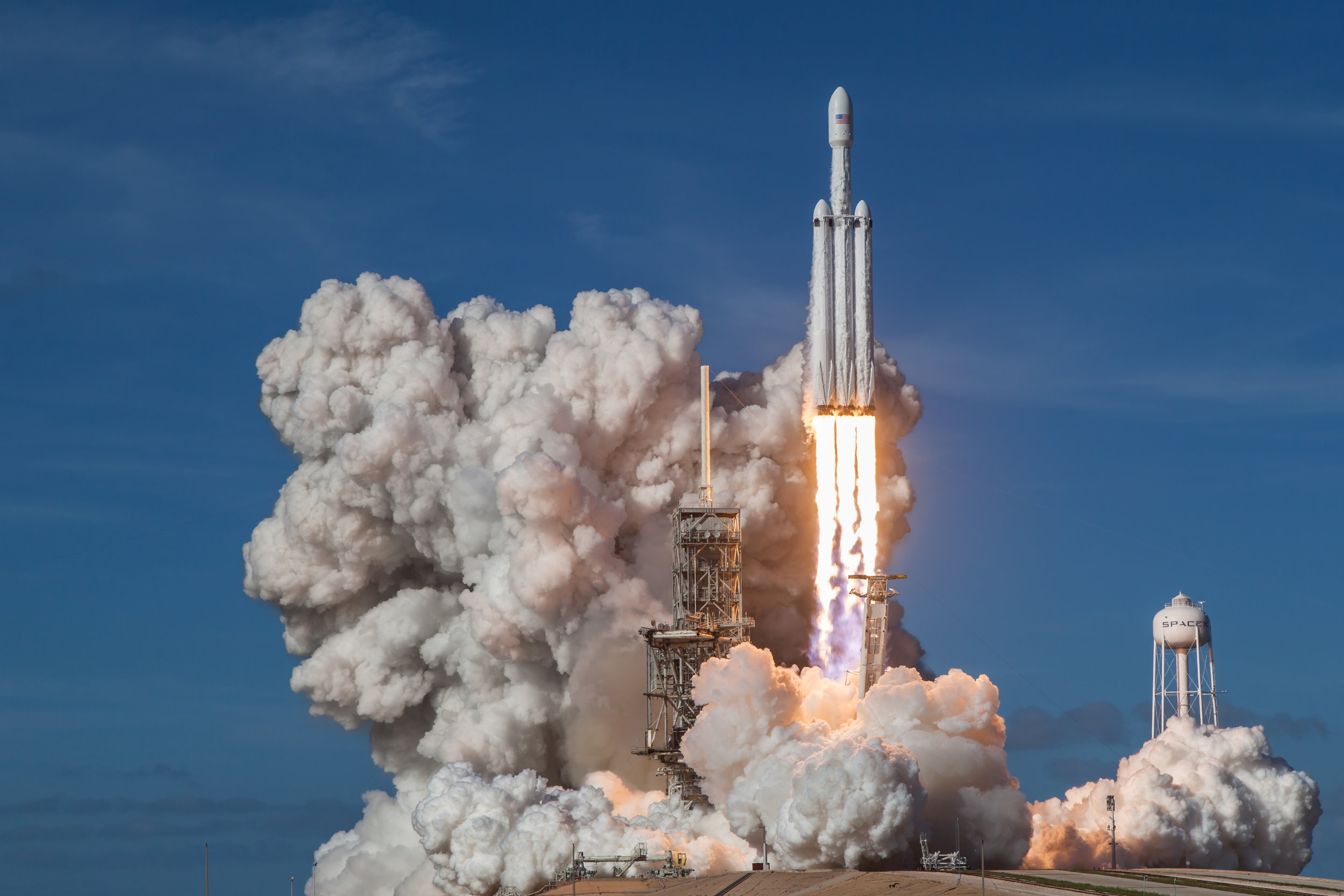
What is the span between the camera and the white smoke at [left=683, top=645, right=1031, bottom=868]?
73.8 metres

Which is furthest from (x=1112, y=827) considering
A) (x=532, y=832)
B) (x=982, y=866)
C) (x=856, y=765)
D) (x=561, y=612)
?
(x=561, y=612)

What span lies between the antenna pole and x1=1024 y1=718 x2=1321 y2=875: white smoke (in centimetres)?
1622

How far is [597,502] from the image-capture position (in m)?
88.6

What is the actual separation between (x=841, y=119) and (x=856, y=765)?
76.7ft

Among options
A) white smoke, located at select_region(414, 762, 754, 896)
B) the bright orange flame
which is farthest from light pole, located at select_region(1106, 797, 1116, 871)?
white smoke, located at select_region(414, 762, 754, 896)

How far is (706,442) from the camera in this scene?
287ft

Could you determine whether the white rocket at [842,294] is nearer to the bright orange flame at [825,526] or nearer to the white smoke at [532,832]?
the bright orange flame at [825,526]

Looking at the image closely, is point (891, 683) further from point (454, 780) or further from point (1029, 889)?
point (454, 780)

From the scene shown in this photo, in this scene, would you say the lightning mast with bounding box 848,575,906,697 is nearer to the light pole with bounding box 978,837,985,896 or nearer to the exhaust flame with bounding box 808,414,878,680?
the exhaust flame with bounding box 808,414,878,680

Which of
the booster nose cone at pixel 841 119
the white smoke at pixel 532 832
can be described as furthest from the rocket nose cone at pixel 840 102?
the white smoke at pixel 532 832

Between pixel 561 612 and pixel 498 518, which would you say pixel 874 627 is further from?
pixel 498 518

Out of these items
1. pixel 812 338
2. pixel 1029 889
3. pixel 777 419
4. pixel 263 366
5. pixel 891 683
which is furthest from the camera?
pixel 263 366

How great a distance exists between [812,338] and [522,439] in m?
11.9

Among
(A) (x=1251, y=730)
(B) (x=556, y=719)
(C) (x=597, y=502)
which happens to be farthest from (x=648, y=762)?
(A) (x=1251, y=730)
